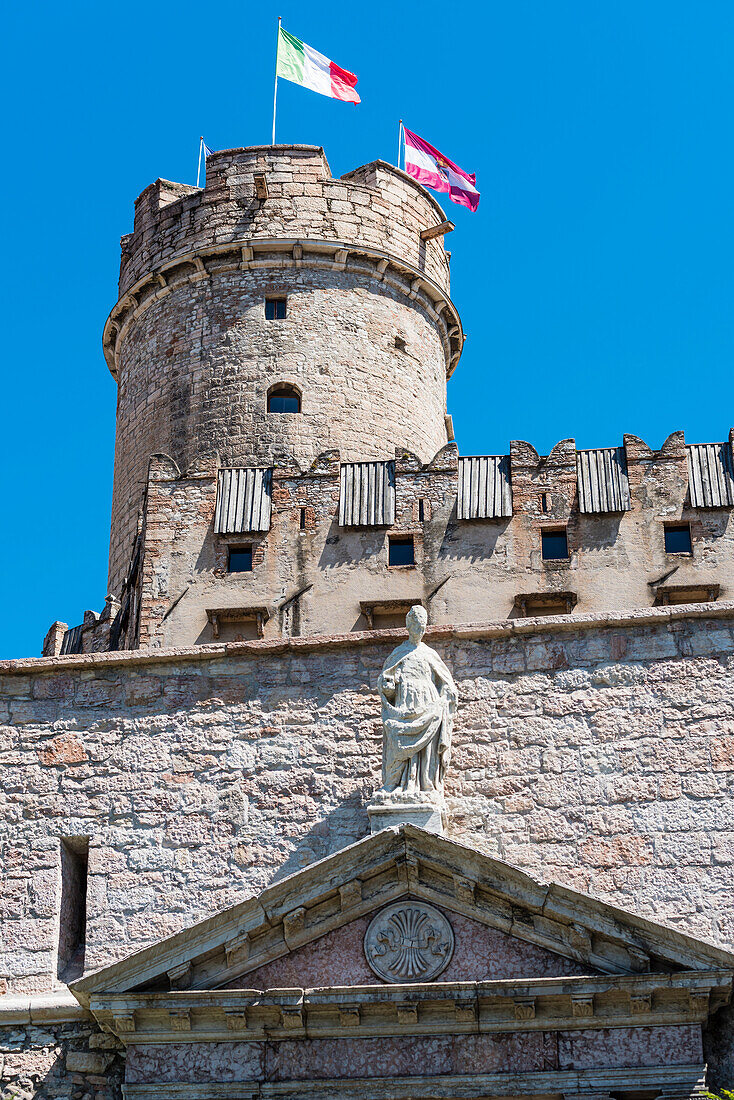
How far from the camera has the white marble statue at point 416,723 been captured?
48.2 ft

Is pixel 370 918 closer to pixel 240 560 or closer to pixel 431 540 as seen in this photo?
pixel 431 540

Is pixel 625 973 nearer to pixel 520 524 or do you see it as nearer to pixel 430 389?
pixel 520 524

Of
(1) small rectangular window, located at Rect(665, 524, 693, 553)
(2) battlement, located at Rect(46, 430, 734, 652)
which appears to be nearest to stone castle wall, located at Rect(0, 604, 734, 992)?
(2) battlement, located at Rect(46, 430, 734, 652)

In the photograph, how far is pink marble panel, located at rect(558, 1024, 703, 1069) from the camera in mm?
13133

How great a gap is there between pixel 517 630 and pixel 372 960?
12.4 feet

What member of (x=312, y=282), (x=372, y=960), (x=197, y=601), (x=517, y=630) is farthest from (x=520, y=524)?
(x=372, y=960)

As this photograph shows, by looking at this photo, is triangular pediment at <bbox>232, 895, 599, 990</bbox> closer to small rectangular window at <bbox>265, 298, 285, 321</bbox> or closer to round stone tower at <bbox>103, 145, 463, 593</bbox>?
round stone tower at <bbox>103, 145, 463, 593</bbox>

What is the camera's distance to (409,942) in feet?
45.0

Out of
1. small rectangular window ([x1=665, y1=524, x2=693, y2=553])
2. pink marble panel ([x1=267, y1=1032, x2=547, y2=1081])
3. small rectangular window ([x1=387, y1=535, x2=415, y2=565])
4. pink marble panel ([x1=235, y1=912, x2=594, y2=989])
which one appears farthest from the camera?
small rectangular window ([x1=387, y1=535, x2=415, y2=565])

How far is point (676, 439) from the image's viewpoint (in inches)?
987

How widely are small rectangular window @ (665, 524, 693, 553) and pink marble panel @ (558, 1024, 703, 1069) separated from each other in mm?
11862

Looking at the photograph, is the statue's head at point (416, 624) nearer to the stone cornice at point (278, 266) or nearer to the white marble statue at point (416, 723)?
the white marble statue at point (416, 723)

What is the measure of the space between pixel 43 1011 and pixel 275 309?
1592 cm

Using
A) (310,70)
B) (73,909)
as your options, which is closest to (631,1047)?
(73,909)
